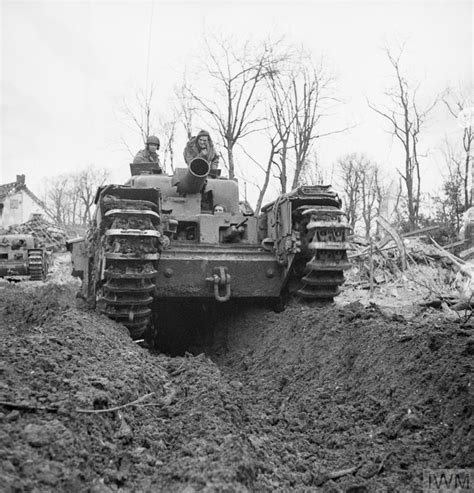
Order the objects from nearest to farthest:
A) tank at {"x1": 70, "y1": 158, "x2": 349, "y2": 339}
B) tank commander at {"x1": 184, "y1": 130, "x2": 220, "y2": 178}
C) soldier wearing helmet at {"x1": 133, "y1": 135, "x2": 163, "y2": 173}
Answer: tank at {"x1": 70, "y1": 158, "x2": 349, "y2": 339} < tank commander at {"x1": 184, "y1": 130, "x2": 220, "y2": 178} < soldier wearing helmet at {"x1": 133, "y1": 135, "x2": 163, "y2": 173}

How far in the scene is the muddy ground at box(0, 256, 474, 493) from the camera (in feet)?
8.58

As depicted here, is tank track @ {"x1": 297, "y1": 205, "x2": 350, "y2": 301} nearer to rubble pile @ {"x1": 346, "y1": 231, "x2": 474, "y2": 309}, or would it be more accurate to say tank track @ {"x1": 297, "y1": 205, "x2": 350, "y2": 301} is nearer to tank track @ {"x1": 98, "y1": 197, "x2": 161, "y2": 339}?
tank track @ {"x1": 98, "y1": 197, "x2": 161, "y2": 339}

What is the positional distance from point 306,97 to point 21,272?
43.4 feet

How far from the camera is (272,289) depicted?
7285 mm

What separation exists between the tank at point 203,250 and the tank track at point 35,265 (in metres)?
12.1

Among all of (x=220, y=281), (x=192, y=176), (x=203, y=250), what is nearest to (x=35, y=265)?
(x=192, y=176)

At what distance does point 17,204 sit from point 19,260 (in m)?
32.9

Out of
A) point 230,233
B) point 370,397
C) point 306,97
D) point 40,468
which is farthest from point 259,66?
point 40,468

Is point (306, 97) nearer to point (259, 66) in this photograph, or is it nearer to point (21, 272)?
point (259, 66)

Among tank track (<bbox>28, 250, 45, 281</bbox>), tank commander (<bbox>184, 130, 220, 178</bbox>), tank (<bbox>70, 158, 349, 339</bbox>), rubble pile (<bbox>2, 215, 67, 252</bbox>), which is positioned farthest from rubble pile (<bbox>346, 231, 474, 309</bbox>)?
rubble pile (<bbox>2, 215, 67, 252</bbox>)

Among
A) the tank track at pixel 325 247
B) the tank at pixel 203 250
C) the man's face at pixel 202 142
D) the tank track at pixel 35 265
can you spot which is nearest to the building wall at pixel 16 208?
the tank track at pixel 35 265

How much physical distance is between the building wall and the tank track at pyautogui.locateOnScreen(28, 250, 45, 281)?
3200 cm

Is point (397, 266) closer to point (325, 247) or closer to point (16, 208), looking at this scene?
point (325, 247)

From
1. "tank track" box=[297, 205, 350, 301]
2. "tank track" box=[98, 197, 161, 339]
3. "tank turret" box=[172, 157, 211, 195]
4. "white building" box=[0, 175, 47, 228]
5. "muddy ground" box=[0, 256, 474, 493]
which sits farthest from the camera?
"white building" box=[0, 175, 47, 228]
